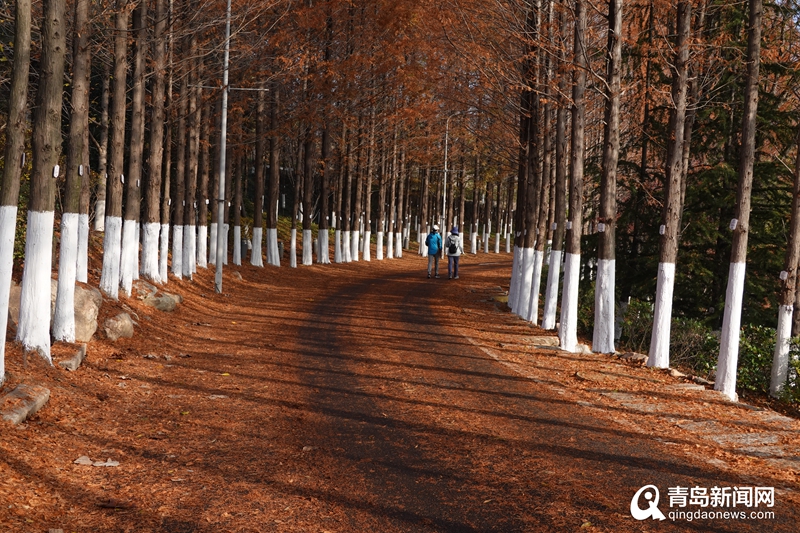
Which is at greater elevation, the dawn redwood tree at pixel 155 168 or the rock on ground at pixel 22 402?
the dawn redwood tree at pixel 155 168

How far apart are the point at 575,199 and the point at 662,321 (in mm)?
3823

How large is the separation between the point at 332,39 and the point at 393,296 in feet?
46.0

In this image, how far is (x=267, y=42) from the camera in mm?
26766

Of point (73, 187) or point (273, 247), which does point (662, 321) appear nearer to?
point (73, 187)

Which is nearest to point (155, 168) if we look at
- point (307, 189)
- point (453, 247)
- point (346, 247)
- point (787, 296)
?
point (453, 247)

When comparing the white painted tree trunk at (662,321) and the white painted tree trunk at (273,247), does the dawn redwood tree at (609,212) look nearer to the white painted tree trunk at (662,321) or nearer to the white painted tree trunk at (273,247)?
the white painted tree trunk at (662,321)

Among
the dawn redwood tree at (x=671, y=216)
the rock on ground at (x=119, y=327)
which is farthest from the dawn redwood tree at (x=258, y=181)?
the dawn redwood tree at (x=671, y=216)

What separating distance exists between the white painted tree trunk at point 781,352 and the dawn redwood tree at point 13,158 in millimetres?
14312

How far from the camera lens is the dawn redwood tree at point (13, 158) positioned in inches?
355

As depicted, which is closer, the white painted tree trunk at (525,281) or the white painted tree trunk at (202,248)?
the white painted tree trunk at (525,281)

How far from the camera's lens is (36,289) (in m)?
10.2

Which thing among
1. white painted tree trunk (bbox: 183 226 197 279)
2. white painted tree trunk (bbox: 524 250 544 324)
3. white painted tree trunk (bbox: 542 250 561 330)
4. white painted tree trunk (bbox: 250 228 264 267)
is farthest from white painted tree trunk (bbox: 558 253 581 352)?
white painted tree trunk (bbox: 250 228 264 267)

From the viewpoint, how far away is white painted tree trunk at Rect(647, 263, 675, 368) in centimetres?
1418

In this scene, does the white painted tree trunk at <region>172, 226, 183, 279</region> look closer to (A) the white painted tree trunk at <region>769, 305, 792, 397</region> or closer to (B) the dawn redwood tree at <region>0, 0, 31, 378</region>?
(B) the dawn redwood tree at <region>0, 0, 31, 378</region>
